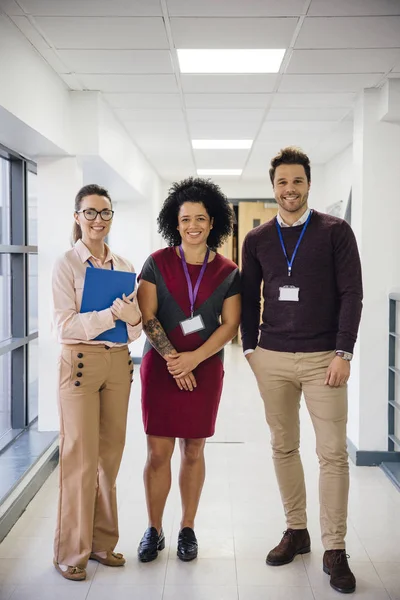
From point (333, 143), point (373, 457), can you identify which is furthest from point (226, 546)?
point (333, 143)

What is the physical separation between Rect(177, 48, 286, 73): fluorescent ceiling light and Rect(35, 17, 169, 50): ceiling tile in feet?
0.83

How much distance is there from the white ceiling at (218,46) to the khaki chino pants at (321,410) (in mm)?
1638

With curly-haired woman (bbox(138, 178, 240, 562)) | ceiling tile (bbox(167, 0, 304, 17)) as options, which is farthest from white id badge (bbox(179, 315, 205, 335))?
ceiling tile (bbox(167, 0, 304, 17))

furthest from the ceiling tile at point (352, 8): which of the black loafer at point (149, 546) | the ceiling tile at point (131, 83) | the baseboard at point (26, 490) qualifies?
the baseboard at point (26, 490)

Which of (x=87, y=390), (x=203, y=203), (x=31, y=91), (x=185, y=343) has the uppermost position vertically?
(x=31, y=91)

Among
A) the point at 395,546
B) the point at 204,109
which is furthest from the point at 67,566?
the point at 204,109

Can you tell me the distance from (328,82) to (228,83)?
674 mm

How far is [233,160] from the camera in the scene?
24.7 ft

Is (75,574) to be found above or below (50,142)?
below

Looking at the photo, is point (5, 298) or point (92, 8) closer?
point (92, 8)

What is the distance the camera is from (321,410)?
8.01ft

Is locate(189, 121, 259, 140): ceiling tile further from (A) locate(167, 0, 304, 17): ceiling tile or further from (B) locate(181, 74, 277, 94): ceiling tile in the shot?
(A) locate(167, 0, 304, 17): ceiling tile

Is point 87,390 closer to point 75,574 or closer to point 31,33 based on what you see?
point 75,574

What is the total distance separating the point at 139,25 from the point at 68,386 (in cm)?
187
